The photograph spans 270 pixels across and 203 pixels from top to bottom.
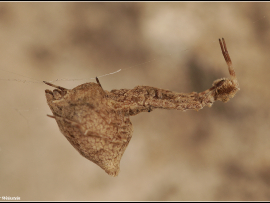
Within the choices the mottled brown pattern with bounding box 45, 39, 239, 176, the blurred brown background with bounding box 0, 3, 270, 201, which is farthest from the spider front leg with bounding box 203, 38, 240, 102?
the blurred brown background with bounding box 0, 3, 270, 201

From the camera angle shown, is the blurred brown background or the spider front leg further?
the blurred brown background

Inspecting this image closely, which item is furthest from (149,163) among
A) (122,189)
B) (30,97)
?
(30,97)

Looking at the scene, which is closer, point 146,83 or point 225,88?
point 225,88

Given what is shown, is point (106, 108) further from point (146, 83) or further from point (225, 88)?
point (146, 83)

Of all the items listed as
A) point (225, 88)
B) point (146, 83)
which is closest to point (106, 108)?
point (225, 88)

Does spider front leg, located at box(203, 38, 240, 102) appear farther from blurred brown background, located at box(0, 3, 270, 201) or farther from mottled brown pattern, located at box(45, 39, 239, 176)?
blurred brown background, located at box(0, 3, 270, 201)

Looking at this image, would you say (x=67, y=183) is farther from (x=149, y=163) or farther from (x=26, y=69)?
(x=26, y=69)
